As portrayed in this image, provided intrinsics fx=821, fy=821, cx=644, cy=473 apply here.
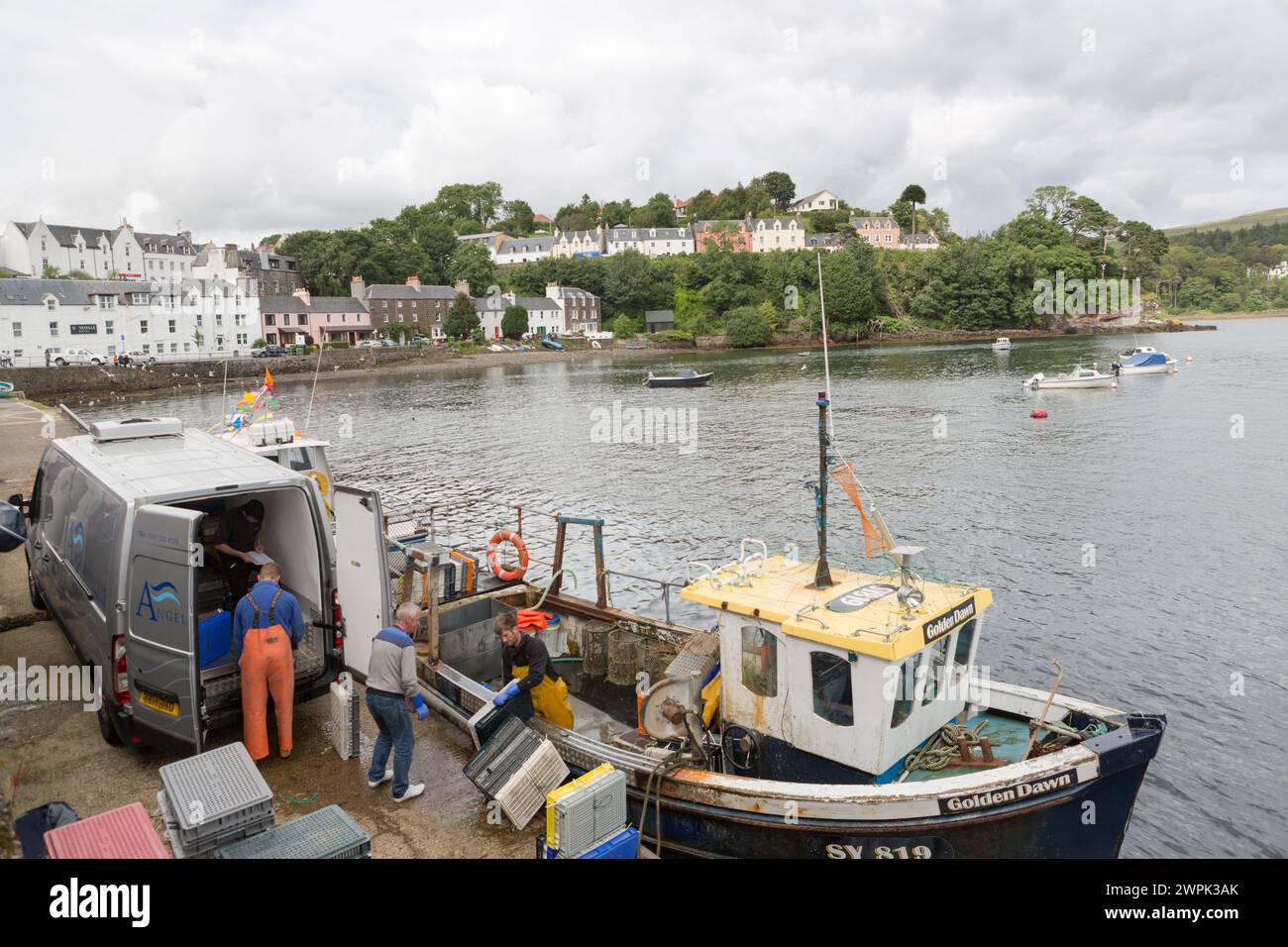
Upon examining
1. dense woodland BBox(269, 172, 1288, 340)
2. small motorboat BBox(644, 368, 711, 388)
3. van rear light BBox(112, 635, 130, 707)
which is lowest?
van rear light BBox(112, 635, 130, 707)

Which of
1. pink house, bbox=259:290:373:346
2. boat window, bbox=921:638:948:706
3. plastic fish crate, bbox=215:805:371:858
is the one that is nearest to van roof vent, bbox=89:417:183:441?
plastic fish crate, bbox=215:805:371:858

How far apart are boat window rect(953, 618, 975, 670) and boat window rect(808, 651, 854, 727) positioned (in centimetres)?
145

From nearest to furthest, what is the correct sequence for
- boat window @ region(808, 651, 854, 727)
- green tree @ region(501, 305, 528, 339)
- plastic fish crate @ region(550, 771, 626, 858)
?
plastic fish crate @ region(550, 771, 626, 858) → boat window @ region(808, 651, 854, 727) → green tree @ region(501, 305, 528, 339)

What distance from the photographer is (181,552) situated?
23.8 ft

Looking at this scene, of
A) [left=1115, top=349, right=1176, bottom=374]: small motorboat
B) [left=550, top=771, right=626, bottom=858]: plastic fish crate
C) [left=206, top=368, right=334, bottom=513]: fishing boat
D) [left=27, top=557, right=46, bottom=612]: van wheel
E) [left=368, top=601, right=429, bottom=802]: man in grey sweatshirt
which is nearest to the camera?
[left=550, top=771, right=626, bottom=858]: plastic fish crate

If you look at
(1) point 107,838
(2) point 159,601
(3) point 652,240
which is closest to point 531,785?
(1) point 107,838

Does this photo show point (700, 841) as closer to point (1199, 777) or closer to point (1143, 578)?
point (1199, 777)

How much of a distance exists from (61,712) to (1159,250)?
185561 mm

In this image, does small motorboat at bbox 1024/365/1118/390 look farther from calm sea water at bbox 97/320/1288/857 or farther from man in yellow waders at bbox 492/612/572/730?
man in yellow waders at bbox 492/612/572/730

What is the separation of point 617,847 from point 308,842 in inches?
93.0

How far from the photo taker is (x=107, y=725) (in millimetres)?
8406

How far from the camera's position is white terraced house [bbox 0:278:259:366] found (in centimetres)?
8019

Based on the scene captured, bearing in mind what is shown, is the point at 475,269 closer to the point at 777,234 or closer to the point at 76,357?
the point at 777,234
